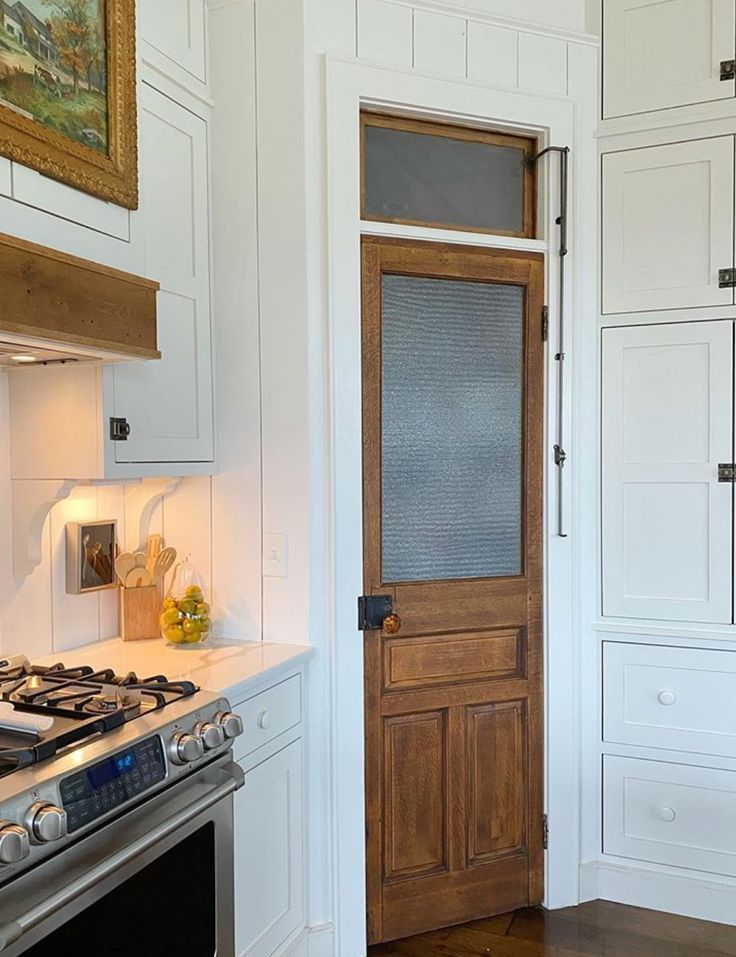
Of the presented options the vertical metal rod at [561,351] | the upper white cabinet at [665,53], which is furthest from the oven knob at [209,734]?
the upper white cabinet at [665,53]

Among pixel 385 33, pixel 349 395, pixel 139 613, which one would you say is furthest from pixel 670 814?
pixel 385 33

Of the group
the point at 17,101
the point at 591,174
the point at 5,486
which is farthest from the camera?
the point at 591,174

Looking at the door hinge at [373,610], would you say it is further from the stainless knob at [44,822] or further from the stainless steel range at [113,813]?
the stainless knob at [44,822]

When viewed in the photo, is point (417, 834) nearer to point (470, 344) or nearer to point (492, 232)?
point (470, 344)

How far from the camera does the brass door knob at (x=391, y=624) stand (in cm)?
234

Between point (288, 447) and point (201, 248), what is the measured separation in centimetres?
62

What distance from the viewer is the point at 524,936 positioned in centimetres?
240

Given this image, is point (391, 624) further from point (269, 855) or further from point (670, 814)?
point (670, 814)

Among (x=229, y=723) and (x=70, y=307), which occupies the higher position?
(x=70, y=307)

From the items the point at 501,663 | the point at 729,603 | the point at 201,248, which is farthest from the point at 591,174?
the point at 501,663

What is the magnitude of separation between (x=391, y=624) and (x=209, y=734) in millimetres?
798

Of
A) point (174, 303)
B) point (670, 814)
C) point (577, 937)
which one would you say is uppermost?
point (174, 303)

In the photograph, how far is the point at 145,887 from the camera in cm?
154

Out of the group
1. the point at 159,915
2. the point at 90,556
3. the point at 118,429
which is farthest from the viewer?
the point at 90,556
